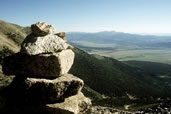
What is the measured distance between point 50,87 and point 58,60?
8.65 feet

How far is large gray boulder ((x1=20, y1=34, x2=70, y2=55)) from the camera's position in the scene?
73.9 feet

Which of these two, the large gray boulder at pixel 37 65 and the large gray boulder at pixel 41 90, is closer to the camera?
the large gray boulder at pixel 41 90

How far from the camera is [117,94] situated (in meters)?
147

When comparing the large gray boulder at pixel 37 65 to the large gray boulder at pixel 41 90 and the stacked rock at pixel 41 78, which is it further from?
the large gray boulder at pixel 41 90

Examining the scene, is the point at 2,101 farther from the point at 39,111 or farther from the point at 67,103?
the point at 67,103

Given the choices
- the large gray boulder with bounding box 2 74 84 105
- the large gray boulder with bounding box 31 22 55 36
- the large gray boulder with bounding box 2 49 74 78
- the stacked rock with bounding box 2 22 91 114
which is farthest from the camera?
the large gray boulder with bounding box 31 22 55 36

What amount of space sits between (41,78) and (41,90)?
1255mm

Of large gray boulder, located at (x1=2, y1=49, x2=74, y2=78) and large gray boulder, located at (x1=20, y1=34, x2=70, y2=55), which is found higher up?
large gray boulder, located at (x1=20, y1=34, x2=70, y2=55)

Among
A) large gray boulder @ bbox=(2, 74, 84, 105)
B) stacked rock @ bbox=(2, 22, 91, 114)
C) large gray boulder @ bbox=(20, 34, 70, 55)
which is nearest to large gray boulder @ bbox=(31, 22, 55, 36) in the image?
stacked rock @ bbox=(2, 22, 91, 114)

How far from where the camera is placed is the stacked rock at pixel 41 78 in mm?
22453

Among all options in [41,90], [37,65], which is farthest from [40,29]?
[41,90]

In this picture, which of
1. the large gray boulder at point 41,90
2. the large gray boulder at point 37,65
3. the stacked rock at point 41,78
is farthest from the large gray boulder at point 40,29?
the large gray boulder at point 41,90

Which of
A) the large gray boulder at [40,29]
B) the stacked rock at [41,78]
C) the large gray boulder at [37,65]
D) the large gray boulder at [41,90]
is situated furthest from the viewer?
the large gray boulder at [40,29]

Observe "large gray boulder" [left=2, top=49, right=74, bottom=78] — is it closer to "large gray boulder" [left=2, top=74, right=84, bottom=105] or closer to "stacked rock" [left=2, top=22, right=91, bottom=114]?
"stacked rock" [left=2, top=22, right=91, bottom=114]
